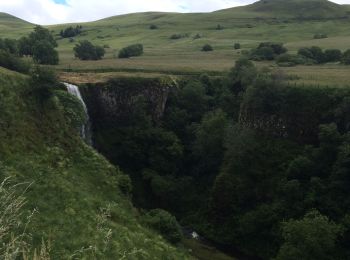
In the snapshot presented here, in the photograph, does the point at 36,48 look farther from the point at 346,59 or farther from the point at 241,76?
the point at 346,59

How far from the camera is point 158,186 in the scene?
216ft

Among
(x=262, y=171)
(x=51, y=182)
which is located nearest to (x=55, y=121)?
(x=51, y=182)

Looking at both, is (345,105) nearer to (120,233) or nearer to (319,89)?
(319,89)

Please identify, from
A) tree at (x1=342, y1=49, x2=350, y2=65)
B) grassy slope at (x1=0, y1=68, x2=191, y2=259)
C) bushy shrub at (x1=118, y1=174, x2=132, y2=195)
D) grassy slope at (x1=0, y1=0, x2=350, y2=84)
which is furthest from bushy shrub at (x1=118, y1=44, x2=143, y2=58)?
bushy shrub at (x1=118, y1=174, x2=132, y2=195)

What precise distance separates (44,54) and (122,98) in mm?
29716

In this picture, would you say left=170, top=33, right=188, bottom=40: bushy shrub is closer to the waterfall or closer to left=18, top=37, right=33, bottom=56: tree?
left=18, top=37, right=33, bottom=56: tree

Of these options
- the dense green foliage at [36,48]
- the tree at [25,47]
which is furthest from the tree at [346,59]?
the tree at [25,47]

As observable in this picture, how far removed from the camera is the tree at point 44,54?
3723 inches

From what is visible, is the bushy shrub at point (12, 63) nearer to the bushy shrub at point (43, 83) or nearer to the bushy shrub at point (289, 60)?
the bushy shrub at point (43, 83)

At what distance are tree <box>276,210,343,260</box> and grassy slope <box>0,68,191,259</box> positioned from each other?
49.4 feet

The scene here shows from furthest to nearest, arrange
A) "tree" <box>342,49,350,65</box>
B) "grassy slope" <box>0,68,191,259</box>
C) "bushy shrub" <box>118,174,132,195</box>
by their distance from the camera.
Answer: "tree" <box>342,49,350,65</box>, "bushy shrub" <box>118,174,132,195</box>, "grassy slope" <box>0,68,191,259</box>

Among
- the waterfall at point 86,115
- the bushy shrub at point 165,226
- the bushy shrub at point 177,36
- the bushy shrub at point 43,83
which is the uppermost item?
the bushy shrub at point 177,36

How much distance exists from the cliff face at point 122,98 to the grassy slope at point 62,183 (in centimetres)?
1526

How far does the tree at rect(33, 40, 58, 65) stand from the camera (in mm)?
94562
